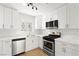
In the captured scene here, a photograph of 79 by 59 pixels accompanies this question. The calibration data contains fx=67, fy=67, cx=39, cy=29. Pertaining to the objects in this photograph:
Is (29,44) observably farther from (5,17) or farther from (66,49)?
(66,49)

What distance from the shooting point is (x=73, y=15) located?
242 centimetres

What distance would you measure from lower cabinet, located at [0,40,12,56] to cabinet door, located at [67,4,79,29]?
253 cm

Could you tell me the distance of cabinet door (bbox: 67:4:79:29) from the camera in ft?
7.63

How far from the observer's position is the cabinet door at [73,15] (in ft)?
7.63

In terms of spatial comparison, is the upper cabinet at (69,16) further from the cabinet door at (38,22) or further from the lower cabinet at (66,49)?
the cabinet door at (38,22)

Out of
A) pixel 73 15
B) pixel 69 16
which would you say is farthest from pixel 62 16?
pixel 73 15

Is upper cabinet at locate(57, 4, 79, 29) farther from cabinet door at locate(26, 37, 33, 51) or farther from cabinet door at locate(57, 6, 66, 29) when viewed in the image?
cabinet door at locate(26, 37, 33, 51)

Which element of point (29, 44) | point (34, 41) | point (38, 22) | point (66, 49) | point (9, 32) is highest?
point (38, 22)

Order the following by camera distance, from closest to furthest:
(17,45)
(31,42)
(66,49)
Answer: (66,49) → (17,45) → (31,42)

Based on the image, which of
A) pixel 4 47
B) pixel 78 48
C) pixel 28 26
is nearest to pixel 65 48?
pixel 78 48

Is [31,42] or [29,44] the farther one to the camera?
[31,42]

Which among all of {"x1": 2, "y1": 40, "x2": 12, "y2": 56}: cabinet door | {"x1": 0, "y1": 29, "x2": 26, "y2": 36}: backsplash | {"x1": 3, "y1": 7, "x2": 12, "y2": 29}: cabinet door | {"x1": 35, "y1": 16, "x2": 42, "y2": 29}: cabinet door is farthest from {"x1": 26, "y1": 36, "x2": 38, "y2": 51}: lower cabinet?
{"x1": 3, "y1": 7, "x2": 12, "y2": 29}: cabinet door

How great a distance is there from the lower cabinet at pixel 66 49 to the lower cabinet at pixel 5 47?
192 cm

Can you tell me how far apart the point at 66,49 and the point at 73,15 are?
4.05ft
